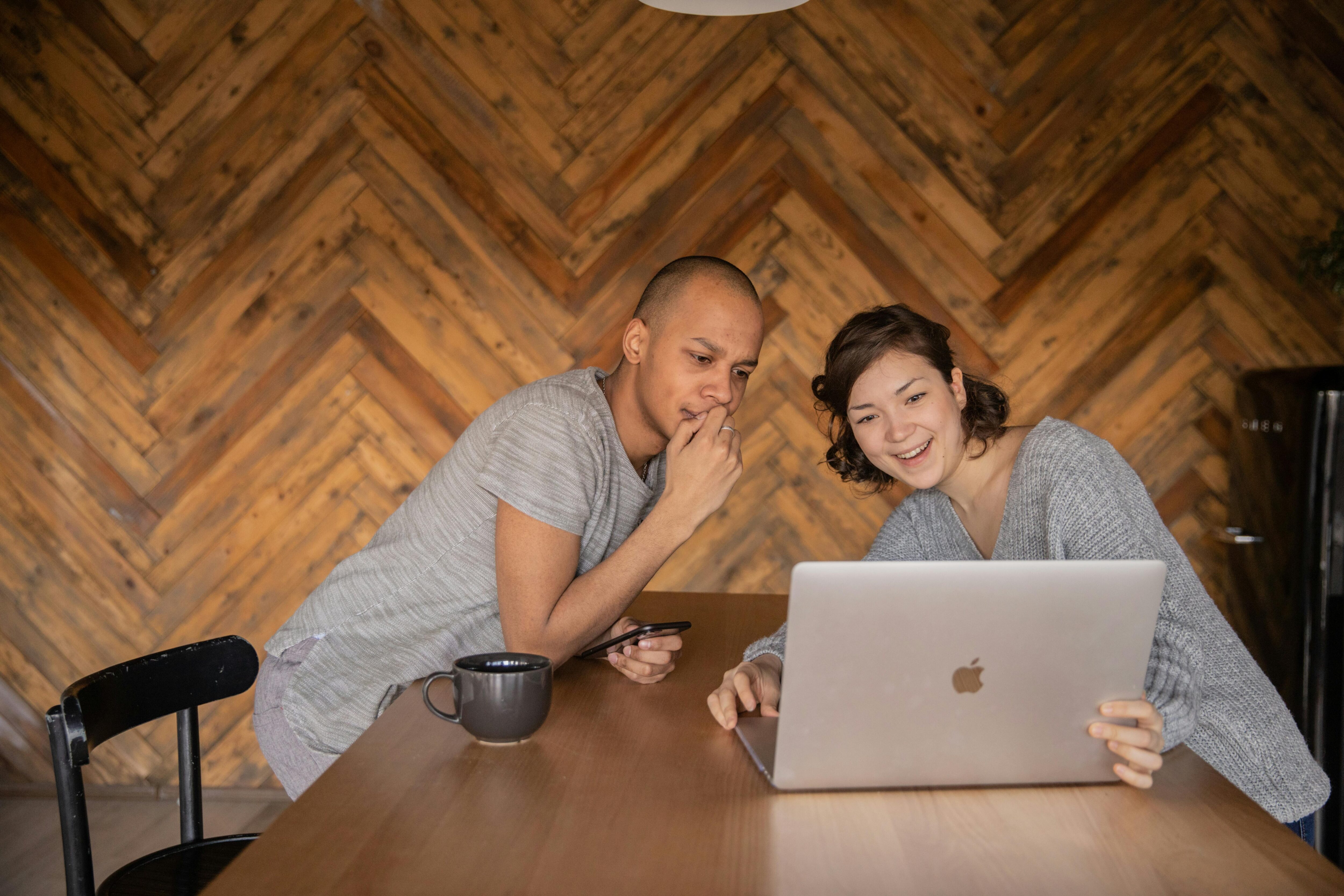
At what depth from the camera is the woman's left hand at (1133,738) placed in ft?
3.09

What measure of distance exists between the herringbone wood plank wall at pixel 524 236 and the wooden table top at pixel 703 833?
1833 millimetres

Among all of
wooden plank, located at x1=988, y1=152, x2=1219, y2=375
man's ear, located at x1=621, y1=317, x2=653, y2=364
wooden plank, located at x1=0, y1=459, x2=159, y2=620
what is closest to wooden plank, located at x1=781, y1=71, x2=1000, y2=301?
wooden plank, located at x1=988, y1=152, x2=1219, y2=375

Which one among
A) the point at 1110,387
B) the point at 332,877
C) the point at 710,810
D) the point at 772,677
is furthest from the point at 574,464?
the point at 1110,387

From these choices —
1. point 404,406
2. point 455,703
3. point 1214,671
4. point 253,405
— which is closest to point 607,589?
point 455,703

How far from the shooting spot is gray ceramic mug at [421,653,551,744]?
1026mm

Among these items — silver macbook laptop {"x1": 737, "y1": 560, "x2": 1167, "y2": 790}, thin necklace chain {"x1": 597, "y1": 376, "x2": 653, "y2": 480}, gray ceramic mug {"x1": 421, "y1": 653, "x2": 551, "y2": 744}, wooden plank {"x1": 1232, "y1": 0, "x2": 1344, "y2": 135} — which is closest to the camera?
silver macbook laptop {"x1": 737, "y1": 560, "x2": 1167, "y2": 790}

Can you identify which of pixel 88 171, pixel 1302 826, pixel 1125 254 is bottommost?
pixel 1302 826

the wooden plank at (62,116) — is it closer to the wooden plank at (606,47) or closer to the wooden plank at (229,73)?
the wooden plank at (229,73)

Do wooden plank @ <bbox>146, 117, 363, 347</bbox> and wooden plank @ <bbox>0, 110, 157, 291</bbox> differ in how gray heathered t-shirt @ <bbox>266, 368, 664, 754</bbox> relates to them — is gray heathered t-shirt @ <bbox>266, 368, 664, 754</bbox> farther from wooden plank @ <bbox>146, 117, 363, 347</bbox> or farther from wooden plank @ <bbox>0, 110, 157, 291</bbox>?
wooden plank @ <bbox>0, 110, 157, 291</bbox>

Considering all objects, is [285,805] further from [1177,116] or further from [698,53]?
[1177,116]

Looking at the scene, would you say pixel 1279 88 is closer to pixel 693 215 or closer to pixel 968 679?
pixel 693 215

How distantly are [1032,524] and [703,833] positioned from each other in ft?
2.56

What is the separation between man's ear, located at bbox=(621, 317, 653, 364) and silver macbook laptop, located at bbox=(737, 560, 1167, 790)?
85 centimetres

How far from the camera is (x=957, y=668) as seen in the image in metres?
0.91
